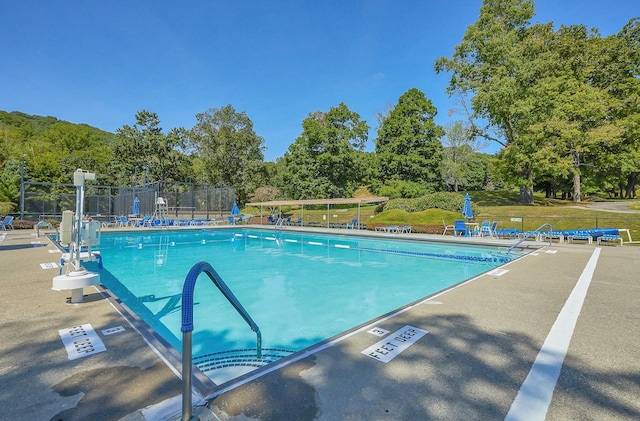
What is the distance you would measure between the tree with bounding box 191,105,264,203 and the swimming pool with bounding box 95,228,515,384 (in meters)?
19.0

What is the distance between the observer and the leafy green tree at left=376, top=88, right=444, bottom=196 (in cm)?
2830

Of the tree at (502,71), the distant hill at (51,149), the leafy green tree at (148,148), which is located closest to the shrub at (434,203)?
the tree at (502,71)

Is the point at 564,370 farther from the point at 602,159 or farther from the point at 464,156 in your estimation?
the point at 464,156

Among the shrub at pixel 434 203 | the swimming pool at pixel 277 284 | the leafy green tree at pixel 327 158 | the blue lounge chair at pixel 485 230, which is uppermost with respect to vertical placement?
the leafy green tree at pixel 327 158

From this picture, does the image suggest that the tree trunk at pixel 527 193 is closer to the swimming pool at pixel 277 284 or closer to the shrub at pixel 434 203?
the shrub at pixel 434 203

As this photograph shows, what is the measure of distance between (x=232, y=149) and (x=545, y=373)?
34022 millimetres

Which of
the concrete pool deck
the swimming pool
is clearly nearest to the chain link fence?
the swimming pool

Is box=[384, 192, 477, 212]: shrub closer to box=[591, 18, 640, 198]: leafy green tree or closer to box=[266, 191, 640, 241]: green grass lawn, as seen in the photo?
box=[266, 191, 640, 241]: green grass lawn

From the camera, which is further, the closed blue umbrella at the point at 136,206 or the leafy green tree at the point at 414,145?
the leafy green tree at the point at 414,145

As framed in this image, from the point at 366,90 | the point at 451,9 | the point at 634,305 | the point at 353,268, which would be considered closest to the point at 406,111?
the point at 366,90

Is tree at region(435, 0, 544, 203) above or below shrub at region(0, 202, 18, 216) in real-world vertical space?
above

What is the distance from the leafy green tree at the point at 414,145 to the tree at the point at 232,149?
14026 millimetres

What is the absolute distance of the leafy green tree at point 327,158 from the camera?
3031 cm

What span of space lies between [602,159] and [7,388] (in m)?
31.5
